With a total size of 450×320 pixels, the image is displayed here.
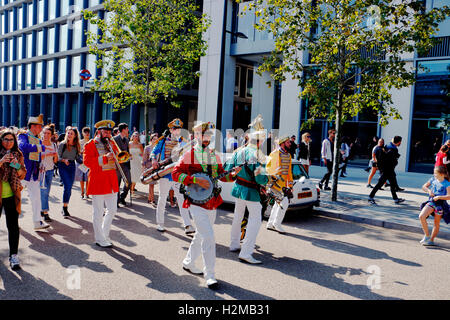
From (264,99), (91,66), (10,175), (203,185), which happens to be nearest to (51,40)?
Result: (91,66)

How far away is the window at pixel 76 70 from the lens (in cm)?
3331

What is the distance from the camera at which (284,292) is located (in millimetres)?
4523

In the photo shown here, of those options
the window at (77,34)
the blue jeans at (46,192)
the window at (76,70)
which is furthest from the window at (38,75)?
the blue jeans at (46,192)

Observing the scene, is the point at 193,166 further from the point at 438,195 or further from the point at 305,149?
the point at 305,149

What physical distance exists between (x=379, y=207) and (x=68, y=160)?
24.5ft

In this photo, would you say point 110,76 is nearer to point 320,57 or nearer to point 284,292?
point 320,57

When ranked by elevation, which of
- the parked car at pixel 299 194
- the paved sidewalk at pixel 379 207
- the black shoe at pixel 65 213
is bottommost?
the black shoe at pixel 65 213

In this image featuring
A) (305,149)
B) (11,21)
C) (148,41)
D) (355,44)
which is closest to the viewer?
(355,44)

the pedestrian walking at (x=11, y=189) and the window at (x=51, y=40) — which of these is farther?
the window at (x=51, y=40)

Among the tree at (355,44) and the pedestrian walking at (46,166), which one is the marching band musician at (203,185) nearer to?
the pedestrian walking at (46,166)

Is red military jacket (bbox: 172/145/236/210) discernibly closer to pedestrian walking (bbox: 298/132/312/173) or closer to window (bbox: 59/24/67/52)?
pedestrian walking (bbox: 298/132/312/173)

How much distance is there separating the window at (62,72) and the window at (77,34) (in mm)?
2182

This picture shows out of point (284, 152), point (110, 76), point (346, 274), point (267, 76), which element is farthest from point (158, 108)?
point (346, 274)

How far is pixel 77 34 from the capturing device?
33.7 metres
